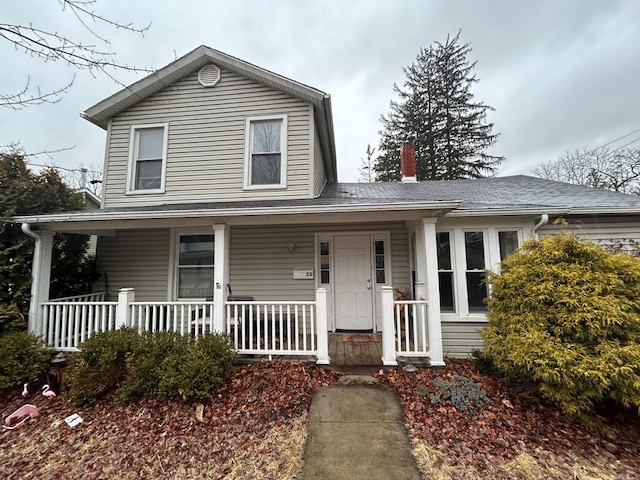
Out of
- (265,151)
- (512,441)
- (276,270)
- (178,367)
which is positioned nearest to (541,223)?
(512,441)

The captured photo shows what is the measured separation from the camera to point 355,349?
4.99 meters

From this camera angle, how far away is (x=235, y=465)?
8.34 ft

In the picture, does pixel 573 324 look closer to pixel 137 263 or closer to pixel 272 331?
pixel 272 331

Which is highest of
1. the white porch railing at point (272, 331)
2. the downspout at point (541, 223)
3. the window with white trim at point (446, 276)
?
the downspout at point (541, 223)

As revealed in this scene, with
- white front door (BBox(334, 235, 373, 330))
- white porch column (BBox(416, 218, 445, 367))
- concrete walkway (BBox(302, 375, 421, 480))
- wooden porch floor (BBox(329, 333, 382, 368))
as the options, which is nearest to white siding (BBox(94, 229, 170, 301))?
white front door (BBox(334, 235, 373, 330))

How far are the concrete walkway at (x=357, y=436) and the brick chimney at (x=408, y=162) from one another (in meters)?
6.95

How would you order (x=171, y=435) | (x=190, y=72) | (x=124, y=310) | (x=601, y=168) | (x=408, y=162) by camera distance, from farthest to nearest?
(x=601, y=168)
(x=408, y=162)
(x=190, y=72)
(x=124, y=310)
(x=171, y=435)

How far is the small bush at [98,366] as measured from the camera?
12.0ft

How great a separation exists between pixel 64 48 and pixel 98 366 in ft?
13.0

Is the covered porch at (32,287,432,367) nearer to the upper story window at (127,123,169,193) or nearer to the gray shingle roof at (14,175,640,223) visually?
the gray shingle roof at (14,175,640,223)

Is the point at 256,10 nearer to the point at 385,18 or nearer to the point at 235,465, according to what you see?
the point at 385,18

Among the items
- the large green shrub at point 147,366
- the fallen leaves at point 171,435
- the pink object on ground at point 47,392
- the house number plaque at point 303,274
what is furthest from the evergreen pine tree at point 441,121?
the pink object on ground at point 47,392

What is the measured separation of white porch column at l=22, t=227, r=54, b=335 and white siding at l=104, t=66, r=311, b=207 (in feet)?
5.18

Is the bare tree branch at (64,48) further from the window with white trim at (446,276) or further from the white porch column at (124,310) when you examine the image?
the window with white trim at (446,276)
